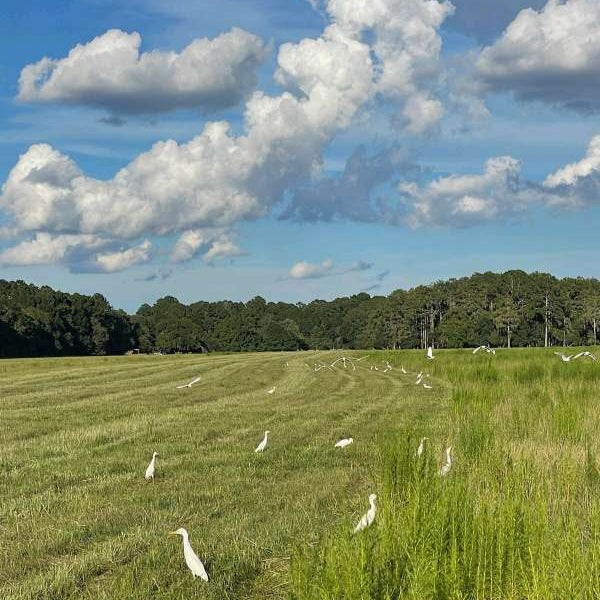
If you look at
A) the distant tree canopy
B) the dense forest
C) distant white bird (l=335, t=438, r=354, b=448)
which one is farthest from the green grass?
the dense forest

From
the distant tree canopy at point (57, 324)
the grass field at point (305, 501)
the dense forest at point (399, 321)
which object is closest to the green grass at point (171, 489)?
the grass field at point (305, 501)

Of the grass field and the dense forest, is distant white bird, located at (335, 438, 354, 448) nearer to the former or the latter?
the grass field

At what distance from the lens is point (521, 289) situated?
150250 mm

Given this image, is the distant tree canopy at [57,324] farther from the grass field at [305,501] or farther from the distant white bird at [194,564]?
the distant white bird at [194,564]

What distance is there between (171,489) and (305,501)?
2002 mm

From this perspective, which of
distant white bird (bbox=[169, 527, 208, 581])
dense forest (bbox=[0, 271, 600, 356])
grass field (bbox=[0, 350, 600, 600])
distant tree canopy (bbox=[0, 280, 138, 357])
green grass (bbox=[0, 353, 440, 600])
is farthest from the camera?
dense forest (bbox=[0, 271, 600, 356])

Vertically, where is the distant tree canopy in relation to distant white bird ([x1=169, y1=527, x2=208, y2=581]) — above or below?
above

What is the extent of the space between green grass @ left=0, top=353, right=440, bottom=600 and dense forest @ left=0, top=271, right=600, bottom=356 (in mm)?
107489

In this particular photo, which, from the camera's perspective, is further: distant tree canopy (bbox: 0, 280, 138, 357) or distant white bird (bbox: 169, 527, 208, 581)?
distant tree canopy (bbox: 0, 280, 138, 357)

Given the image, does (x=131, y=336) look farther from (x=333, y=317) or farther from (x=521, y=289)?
(x=521, y=289)

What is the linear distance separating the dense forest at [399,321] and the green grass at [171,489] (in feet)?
353

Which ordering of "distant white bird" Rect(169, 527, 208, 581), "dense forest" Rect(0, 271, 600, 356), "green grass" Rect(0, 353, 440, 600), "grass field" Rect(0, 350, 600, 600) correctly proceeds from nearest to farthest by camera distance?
1. "grass field" Rect(0, 350, 600, 600)
2. "distant white bird" Rect(169, 527, 208, 581)
3. "green grass" Rect(0, 353, 440, 600)
4. "dense forest" Rect(0, 271, 600, 356)

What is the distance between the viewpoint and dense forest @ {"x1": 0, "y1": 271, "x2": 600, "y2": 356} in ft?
429

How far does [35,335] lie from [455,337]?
77187 millimetres
